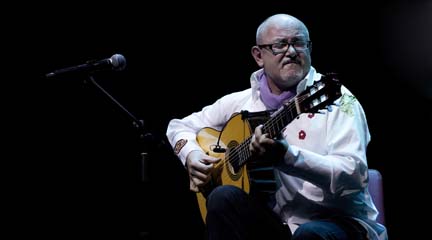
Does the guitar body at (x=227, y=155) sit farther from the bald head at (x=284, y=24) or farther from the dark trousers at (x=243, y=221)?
the bald head at (x=284, y=24)

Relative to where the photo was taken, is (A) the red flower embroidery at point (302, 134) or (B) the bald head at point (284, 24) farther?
(B) the bald head at point (284, 24)

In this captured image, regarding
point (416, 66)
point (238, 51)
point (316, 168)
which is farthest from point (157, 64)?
point (316, 168)

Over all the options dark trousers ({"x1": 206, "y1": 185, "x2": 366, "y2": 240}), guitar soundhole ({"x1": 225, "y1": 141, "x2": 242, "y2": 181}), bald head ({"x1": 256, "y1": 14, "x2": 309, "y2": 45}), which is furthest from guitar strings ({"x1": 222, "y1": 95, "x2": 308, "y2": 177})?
bald head ({"x1": 256, "y1": 14, "x2": 309, "y2": 45})

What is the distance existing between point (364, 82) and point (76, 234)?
2223 millimetres

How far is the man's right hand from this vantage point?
256 centimetres

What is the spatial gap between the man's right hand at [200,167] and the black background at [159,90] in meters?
0.81

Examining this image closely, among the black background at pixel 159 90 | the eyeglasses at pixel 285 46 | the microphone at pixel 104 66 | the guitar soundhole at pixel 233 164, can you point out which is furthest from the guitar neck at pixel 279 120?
the black background at pixel 159 90

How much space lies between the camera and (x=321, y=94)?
1.87m

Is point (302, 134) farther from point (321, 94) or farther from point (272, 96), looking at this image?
point (321, 94)

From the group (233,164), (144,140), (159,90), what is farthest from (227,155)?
(159,90)

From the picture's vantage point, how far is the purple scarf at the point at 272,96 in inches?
97.6

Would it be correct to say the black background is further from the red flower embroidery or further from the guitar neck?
the guitar neck

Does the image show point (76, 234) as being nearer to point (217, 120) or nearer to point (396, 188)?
point (217, 120)

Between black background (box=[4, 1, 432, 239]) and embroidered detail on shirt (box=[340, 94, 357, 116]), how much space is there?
48.3 inches
